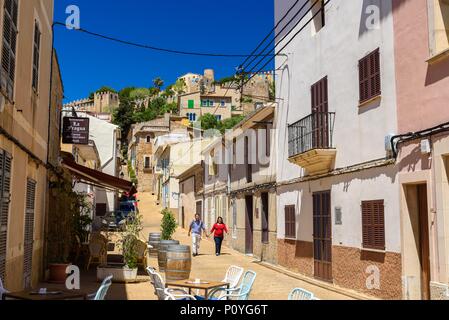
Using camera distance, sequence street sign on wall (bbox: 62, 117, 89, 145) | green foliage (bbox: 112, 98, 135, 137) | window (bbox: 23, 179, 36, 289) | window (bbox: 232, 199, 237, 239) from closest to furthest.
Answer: window (bbox: 23, 179, 36, 289), street sign on wall (bbox: 62, 117, 89, 145), window (bbox: 232, 199, 237, 239), green foliage (bbox: 112, 98, 135, 137)

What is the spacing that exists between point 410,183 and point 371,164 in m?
1.48

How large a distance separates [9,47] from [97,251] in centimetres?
896

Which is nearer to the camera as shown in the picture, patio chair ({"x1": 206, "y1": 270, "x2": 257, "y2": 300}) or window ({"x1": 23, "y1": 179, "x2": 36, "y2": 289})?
patio chair ({"x1": 206, "y1": 270, "x2": 257, "y2": 300})

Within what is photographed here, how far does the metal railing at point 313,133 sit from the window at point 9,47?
754 centimetres

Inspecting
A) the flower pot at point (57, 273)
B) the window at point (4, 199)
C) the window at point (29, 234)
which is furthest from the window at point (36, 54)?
the flower pot at point (57, 273)

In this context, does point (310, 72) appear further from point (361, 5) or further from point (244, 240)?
point (244, 240)

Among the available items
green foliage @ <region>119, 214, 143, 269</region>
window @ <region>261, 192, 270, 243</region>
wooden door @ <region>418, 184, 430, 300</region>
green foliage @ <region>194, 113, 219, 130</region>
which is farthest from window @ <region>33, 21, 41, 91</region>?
green foliage @ <region>194, 113, 219, 130</region>

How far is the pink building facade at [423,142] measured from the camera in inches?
357

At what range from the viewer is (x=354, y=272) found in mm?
12203

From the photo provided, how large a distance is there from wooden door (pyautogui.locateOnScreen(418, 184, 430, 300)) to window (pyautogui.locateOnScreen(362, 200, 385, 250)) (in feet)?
3.30

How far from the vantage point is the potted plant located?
44.5ft

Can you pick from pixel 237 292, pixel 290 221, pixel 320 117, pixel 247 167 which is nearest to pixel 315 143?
pixel 320 117

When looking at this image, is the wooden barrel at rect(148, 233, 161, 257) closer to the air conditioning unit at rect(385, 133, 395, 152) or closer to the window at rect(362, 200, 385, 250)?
the window at rect(362, 200, 385, 250)

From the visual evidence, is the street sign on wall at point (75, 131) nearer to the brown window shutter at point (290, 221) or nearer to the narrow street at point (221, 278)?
the narrow street at point (221, 278)
